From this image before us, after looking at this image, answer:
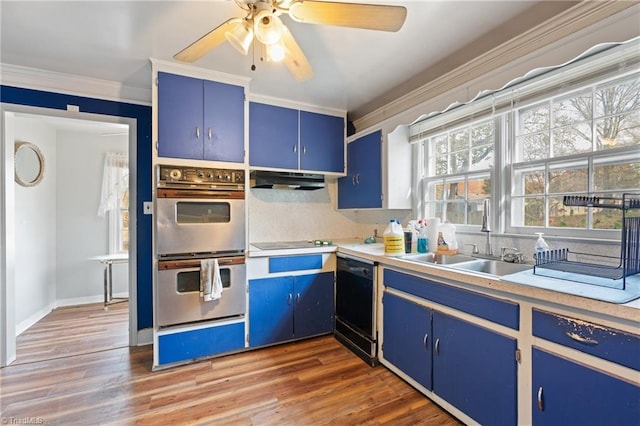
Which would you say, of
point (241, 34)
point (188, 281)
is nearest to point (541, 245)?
point (241, 34)

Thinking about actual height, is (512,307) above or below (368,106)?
below

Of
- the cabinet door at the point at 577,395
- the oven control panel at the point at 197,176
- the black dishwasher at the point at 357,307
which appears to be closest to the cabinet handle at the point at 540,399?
the cabinet door at the point at 577,395

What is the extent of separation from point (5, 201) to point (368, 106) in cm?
331

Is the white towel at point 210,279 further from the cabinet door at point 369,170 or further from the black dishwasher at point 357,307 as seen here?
the cabinet door at point 369,170

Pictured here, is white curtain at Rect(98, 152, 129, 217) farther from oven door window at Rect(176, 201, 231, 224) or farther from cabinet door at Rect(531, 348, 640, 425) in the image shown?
cabinet door at Rect(531, 348, 640, 425)

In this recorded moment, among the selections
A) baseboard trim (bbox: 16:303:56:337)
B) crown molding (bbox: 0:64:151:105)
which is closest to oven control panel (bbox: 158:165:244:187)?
crown molding (bbox: 0:64:151:105)

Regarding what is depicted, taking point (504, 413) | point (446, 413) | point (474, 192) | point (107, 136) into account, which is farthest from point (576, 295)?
point (107, 136)

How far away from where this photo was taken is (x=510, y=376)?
55.8 inches

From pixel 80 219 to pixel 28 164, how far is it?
0.92 metres

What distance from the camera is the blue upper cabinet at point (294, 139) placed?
2.86 meters

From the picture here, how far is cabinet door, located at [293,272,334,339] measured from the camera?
2.75m

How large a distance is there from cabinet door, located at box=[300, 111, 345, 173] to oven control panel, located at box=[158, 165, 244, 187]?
78 cm

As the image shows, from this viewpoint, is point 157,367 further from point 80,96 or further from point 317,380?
point 80,96

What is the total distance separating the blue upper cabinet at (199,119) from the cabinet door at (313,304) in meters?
1.27
